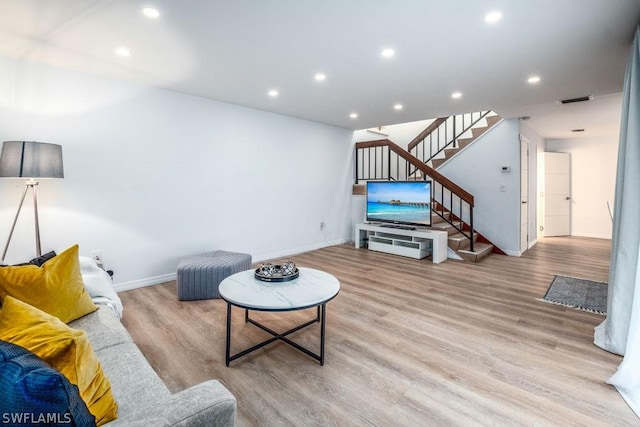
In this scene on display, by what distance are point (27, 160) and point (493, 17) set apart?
3.90 metres

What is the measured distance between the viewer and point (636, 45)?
2227mm

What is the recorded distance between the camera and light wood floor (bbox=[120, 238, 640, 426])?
1.73 metres

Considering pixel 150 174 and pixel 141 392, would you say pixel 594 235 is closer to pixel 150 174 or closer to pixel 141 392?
pixel 150 174

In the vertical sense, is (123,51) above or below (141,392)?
above

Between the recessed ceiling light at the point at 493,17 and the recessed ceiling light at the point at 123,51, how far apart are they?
9.95 feet

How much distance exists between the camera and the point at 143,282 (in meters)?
3.82

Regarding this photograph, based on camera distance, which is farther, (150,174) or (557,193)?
(557,193)

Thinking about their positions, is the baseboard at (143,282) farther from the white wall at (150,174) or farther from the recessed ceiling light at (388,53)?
the recessed ceiling light at (388,53)

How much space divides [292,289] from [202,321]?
3.80 feet

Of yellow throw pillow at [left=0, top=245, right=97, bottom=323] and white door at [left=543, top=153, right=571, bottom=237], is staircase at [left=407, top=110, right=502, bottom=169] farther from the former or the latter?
yellow throw pillow at [left=0, top=245, right=97, bottom=323]

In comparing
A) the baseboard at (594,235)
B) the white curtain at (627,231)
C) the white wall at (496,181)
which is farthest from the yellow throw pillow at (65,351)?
the baseboard at (594,235)

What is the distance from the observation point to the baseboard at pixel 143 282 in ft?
12.0

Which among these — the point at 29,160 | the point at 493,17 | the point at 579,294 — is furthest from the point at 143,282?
the point at 579,294

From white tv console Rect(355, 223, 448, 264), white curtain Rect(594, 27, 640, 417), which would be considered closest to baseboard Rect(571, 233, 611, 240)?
white tv console Rect(355, 223, 448, 264)
